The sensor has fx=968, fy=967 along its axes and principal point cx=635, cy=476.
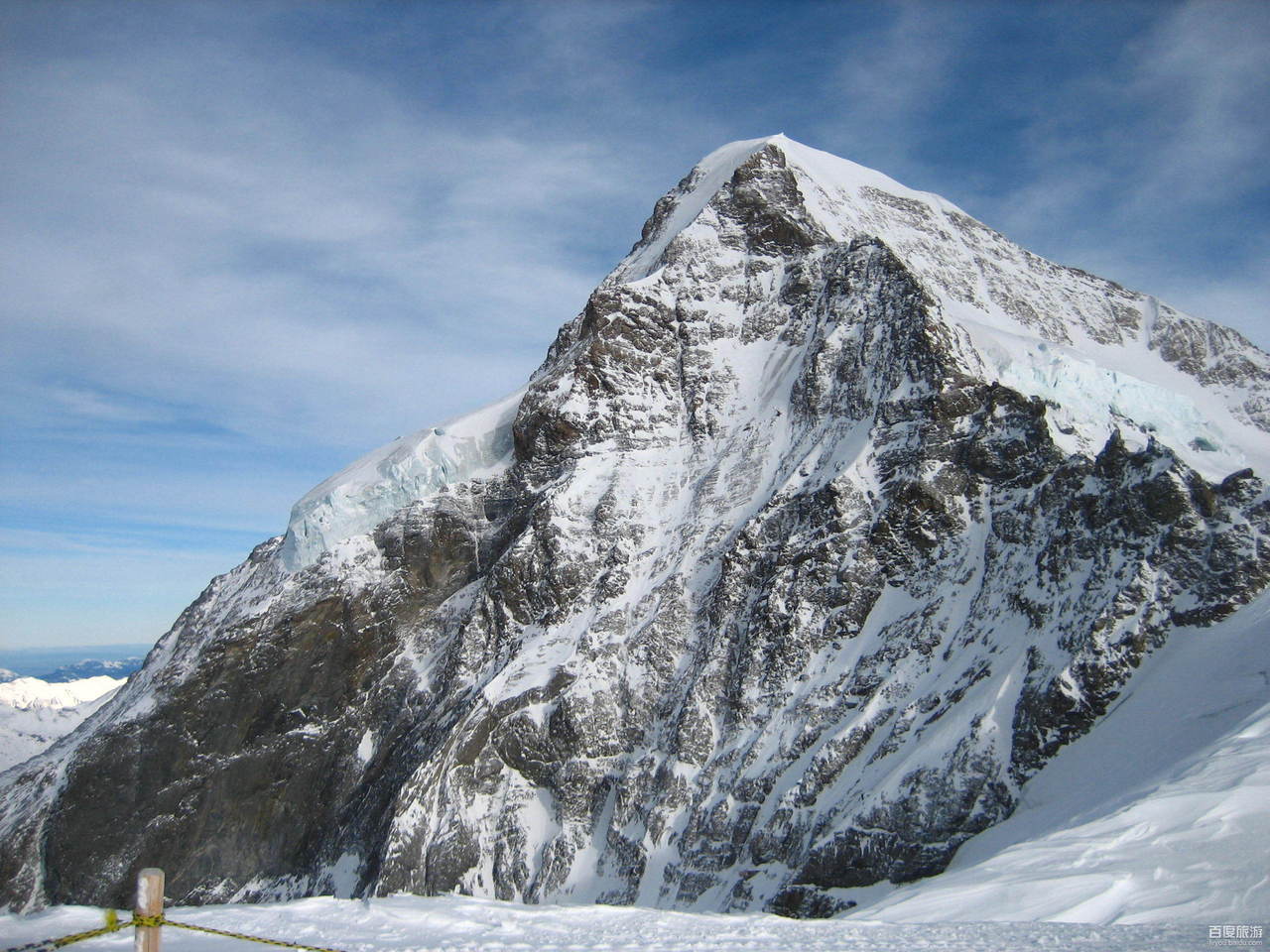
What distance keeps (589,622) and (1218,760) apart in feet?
144

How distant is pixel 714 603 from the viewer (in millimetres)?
64000

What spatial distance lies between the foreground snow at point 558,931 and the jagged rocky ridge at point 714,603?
92.0 feet

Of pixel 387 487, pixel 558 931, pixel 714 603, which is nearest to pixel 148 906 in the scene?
pixel 558 931

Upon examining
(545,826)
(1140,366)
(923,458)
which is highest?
(1140,366)

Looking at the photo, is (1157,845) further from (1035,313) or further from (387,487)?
(1035,313)

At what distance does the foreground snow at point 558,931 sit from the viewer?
53.4 ft

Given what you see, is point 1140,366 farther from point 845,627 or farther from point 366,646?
point 366,646

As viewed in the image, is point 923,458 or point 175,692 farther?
point 175,692

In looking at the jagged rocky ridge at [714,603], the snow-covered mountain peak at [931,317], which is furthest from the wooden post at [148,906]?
the snow-covered mountain peak at [931,317]

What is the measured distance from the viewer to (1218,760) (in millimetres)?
27688

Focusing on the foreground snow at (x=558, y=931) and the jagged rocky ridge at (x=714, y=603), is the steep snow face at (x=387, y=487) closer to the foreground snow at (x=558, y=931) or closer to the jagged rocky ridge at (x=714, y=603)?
the jagged rocky ridge at (x=714, y=603)

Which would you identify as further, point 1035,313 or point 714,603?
point 1035,313

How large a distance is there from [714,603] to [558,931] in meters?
46.8

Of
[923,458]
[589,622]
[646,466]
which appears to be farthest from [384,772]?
[923,458]
